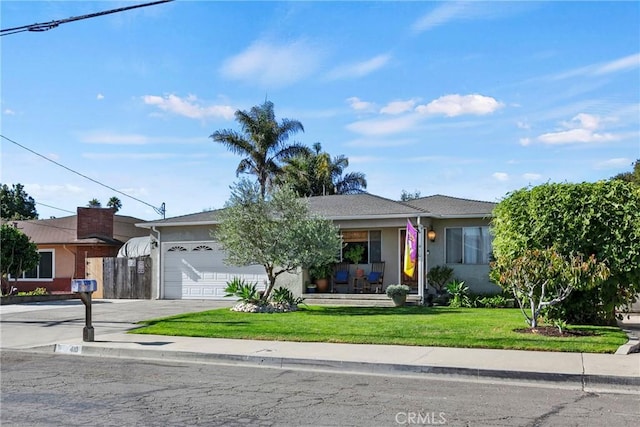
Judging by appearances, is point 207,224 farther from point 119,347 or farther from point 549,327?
point 549,327

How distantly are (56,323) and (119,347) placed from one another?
548 centimetres

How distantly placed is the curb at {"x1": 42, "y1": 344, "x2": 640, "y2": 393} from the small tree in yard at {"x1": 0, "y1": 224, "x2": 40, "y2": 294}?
13.8 meters

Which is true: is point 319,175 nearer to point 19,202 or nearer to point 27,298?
point 27,298

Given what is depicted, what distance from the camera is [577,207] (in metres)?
12.7

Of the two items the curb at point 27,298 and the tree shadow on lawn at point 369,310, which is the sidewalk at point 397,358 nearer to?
the tree shadow on lawn at point 369,310

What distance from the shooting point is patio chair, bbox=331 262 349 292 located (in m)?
23.2

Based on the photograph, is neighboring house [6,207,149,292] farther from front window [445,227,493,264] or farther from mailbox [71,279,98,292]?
mailbox [71,279,98,292]

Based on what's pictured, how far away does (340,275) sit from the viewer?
2323cm

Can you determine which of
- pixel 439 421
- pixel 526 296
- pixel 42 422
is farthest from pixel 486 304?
pixel 42 422

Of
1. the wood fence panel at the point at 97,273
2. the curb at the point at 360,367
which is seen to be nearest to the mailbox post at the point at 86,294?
the curb at the point at 360,367

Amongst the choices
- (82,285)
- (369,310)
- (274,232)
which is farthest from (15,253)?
(369,310)

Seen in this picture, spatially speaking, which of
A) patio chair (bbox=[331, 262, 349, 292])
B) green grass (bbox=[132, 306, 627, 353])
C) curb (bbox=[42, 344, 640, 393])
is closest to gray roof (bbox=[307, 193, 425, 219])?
patio chair (bbox=[331, 262, 349, 292])

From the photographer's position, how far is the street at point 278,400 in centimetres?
662

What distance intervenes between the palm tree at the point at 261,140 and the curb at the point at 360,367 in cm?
2619
